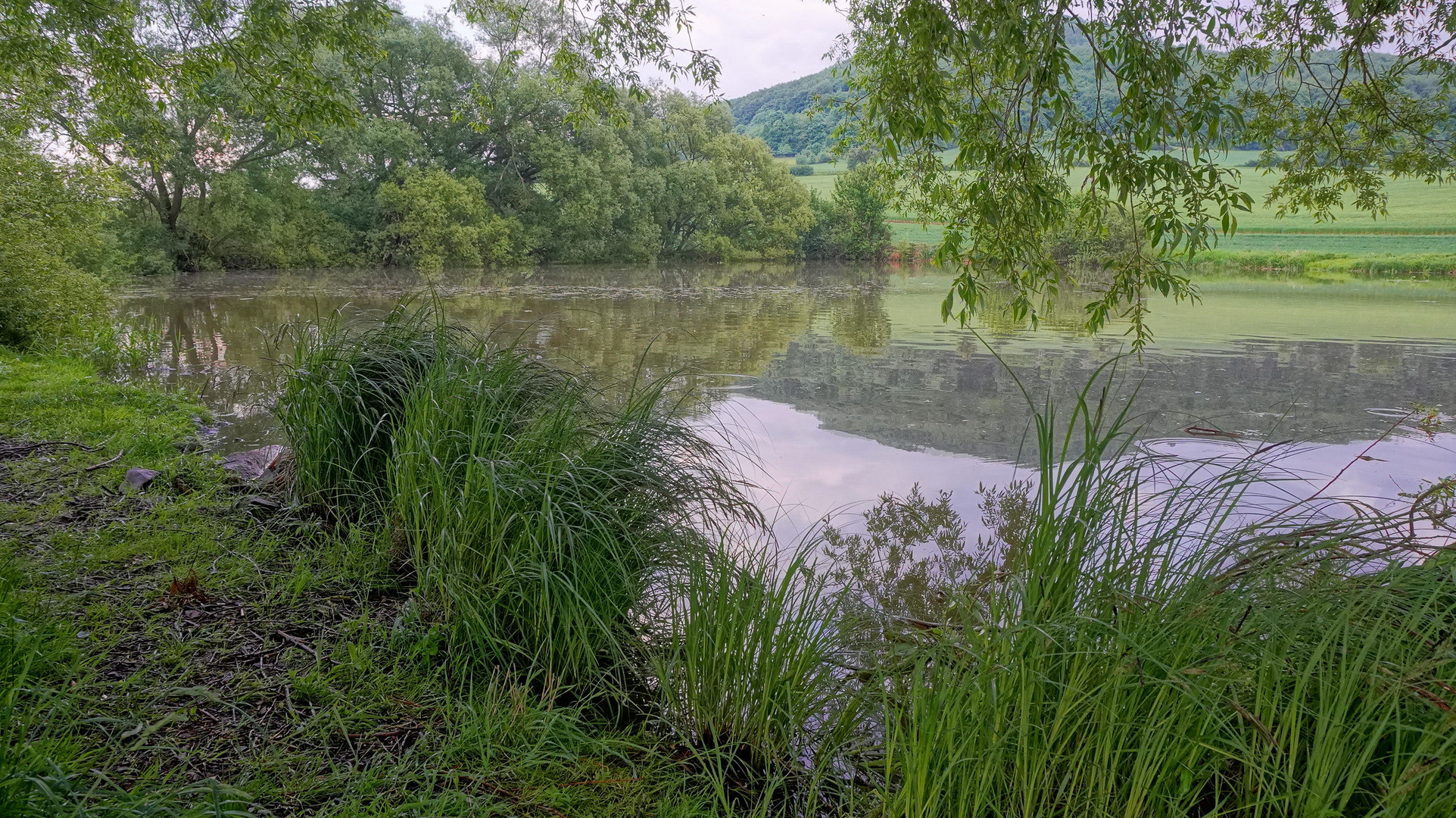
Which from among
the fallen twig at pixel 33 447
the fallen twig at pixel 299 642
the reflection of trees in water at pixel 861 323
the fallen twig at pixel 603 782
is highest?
the reflection of trees in water at pixel 861 323

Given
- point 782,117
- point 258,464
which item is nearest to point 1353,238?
point 782,117

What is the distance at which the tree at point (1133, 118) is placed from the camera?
11.0ft

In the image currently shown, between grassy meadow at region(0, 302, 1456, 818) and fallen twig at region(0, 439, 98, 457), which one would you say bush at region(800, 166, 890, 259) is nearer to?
fallen twig at region(0, 439, 98, 457)

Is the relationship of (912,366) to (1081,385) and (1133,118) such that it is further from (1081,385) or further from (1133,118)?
(1133,118)

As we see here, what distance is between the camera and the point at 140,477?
411 cm

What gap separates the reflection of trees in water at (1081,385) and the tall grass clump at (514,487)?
149 inches

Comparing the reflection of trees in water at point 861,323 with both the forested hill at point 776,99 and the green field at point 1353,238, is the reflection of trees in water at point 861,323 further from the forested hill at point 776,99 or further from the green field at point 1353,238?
the forested hill at point 776,99

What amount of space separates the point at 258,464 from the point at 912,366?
771 centimetres

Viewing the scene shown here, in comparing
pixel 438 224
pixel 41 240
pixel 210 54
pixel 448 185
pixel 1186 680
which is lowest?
pixel 1186 680

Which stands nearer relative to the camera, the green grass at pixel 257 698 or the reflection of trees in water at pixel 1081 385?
the green grass at pixel 257 698

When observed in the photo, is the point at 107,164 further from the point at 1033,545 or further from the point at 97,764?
the point at 1033,545

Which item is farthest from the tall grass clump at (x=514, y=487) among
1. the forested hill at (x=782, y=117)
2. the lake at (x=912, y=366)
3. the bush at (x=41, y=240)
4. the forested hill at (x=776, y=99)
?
the forested hill at (x=776, y=99)

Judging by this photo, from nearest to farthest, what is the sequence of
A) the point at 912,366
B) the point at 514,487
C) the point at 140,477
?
the point at 514,487, the point at 140,477, the point at 912,366

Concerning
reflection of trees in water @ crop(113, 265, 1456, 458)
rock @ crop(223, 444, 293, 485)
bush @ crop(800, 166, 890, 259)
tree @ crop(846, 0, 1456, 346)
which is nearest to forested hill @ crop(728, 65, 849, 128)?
bush @ crop(800, 166, 890, 259)
